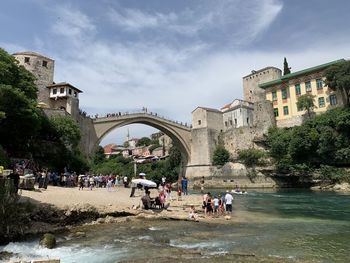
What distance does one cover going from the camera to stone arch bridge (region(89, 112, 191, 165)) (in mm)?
42016

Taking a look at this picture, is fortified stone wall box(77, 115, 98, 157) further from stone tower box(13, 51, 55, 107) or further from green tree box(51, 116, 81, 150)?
green tree box(51, 116, 81, 150)

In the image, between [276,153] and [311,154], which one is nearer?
[311,154]

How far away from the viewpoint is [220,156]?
53.4 m

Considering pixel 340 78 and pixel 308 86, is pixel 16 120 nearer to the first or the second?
pixel 340 78

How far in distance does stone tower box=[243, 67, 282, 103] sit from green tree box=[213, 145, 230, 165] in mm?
14228

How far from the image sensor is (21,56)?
4034cm

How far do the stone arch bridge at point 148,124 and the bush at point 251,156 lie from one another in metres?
11.1

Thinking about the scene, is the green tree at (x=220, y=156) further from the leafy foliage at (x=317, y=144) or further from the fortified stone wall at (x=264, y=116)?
the leafy foliage at (x=317, y=144)

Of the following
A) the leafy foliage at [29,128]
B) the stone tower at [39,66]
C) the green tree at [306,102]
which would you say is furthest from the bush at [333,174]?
the stone tower at [39,66]

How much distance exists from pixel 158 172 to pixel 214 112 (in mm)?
17731

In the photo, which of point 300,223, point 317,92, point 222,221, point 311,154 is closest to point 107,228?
point 222,221

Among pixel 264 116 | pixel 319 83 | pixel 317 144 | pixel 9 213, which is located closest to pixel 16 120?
pixel 9 213

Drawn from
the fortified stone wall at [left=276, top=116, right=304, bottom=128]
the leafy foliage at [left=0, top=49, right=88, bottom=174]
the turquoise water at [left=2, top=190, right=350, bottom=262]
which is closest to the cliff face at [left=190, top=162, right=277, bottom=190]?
the fortified stone wall at [left=276, top=116, right=304, bottom=128]

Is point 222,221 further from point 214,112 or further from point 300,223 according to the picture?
point 214,112
